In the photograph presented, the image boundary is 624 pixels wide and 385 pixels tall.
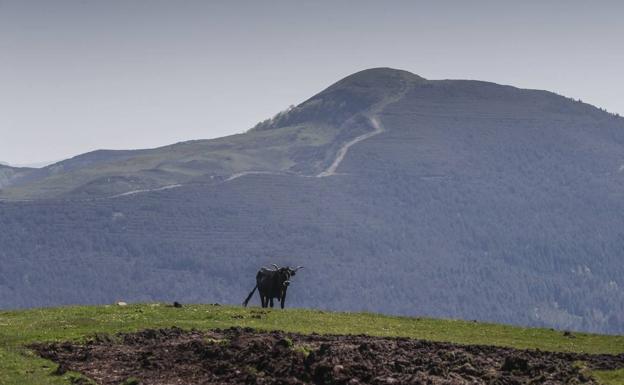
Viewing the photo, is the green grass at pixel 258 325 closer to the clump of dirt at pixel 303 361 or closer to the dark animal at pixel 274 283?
the clump of dirt at pixel 303 361

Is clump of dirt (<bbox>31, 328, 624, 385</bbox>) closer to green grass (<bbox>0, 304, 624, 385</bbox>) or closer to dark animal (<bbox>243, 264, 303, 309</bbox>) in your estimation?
green grass (<bbox>0, 304, 624, 385</bbox>)

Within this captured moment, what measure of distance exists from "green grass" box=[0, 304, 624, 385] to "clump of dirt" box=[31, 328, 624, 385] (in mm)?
3010

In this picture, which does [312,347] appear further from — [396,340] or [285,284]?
[285,284]

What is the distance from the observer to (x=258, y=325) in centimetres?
4638

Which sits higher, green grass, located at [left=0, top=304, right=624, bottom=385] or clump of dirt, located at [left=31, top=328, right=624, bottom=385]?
clump of dirt, located at [left=31, top=328, right=624, bottom=385]

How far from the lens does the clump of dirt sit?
30.3 metres

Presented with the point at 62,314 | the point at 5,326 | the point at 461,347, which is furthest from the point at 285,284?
the point at 461,347

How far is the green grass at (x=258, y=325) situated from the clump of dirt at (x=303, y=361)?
3.01 meters

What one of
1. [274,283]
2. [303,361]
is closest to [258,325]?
[303,361]

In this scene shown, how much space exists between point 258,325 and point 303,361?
1483cm

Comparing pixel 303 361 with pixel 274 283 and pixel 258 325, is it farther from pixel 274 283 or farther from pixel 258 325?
pixel 274 283

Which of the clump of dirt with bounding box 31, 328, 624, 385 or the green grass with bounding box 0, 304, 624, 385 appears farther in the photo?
the green grass with bounding box 0, 304, 624, 385

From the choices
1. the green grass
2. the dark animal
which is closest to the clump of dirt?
the green grass

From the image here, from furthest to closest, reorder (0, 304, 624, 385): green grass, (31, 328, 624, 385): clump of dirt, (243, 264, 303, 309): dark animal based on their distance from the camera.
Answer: (243, 264, 303, 309): dark animal < (0, 304, 624, 385): green grass < (31, 328, 624, 385): clump of dirt
